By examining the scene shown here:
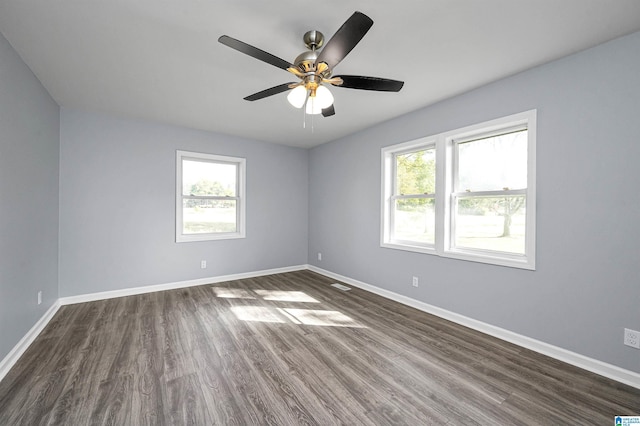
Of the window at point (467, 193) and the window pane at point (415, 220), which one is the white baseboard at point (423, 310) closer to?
the window at point (467, 193)

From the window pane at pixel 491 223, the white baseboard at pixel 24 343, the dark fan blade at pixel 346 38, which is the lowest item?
the white baseboard at pixel 24 343

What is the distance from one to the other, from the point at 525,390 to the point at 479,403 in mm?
424

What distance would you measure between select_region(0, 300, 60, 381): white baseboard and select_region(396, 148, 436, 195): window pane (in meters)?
4.31

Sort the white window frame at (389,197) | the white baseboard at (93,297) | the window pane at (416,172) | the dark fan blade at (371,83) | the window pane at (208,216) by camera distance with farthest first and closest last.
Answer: the window pane at (208,216) → the white window frame at (389,197) → the window pane at (416,172) → the white baseboard at (93,297) → the dark fan blade at (371,83)

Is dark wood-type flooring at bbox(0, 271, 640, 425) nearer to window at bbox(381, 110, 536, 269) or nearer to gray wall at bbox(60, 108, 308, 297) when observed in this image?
gray wall at bbox(60, 108, 308, 297)

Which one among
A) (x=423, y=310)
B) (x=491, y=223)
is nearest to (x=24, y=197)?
(x=423, y=310)

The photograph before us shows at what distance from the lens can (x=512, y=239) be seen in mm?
2744

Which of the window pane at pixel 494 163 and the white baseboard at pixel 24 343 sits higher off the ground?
the window pane at pixel 494 163

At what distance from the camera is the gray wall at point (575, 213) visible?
202 cm

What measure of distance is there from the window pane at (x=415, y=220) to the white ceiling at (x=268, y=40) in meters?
1.30

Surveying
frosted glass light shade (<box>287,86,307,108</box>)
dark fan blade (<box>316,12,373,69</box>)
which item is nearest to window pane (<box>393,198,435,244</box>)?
frosted glass light shade (<box>287,86,307,108</box>)

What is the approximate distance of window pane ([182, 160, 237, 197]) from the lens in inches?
176

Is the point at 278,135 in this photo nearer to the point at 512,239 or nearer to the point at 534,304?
the point at 512,239

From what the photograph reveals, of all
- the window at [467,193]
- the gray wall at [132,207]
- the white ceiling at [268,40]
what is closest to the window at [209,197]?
the gray wall at [132,207]
